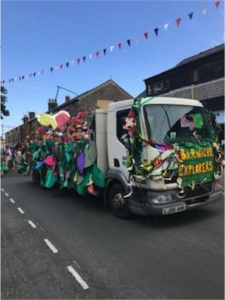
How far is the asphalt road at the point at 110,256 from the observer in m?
3.95

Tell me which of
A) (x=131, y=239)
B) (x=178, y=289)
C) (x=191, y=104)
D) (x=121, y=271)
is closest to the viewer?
(x=178, y=289)

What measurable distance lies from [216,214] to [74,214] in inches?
125

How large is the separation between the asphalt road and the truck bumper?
0.35 meters

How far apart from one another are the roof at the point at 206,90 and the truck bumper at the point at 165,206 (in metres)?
12.9

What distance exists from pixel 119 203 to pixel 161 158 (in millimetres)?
1556

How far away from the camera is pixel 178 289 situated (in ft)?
12.8

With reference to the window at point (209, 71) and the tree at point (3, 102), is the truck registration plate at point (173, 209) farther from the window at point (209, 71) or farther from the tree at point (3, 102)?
the tree at point (3, 102)

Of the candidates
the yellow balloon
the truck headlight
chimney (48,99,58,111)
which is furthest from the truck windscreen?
chimney (48,99,58,111)

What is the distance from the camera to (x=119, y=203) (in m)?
7.06

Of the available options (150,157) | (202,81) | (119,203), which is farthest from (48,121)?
(202,81)

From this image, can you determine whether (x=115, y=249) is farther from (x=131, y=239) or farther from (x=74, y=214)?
(x=74, y=214)

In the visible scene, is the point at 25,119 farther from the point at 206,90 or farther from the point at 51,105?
the point at 206,90

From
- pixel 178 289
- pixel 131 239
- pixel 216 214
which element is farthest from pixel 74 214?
pixel 178 289

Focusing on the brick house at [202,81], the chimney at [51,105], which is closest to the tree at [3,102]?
the chimney at [51,105]
